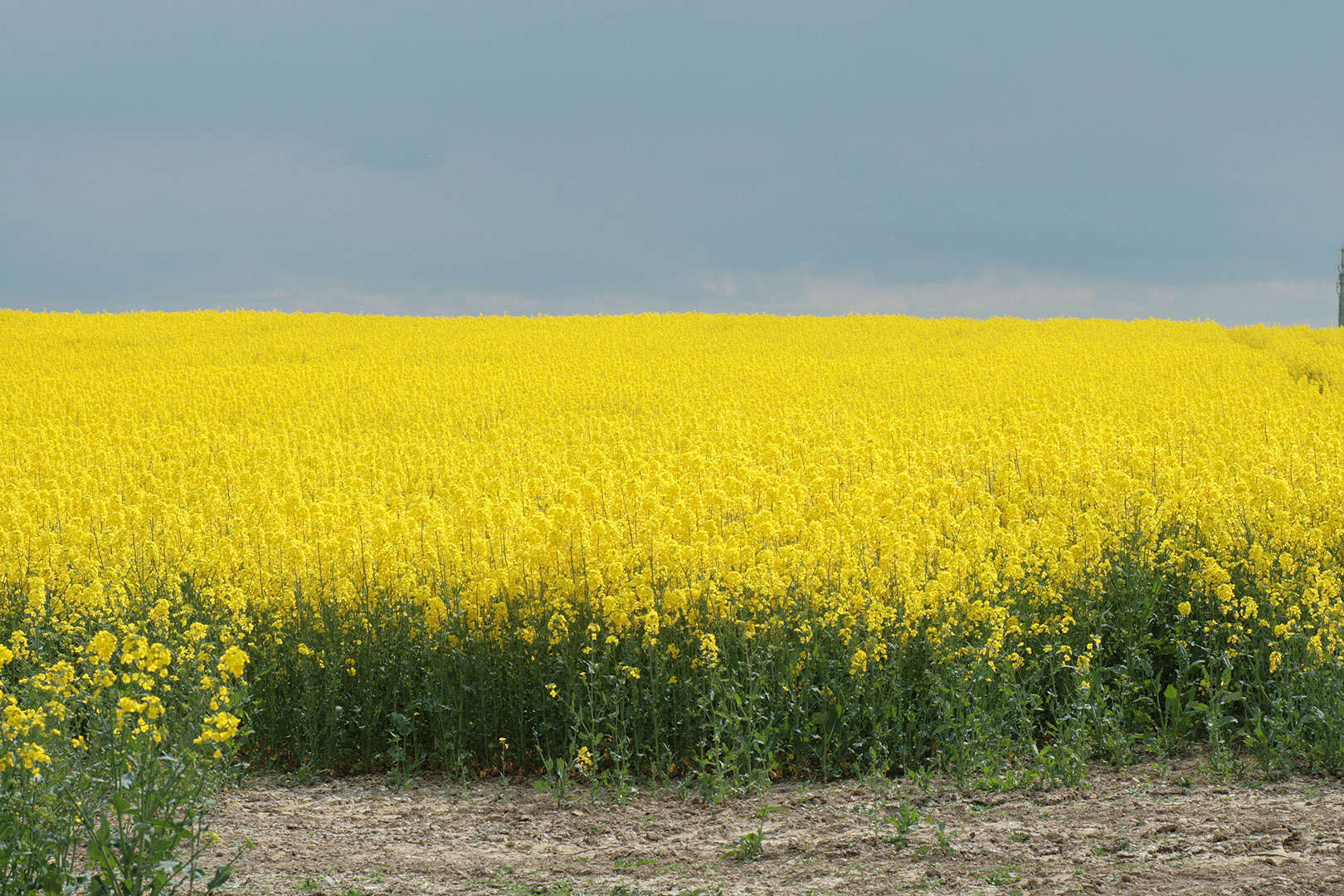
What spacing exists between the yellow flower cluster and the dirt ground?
2.75 ft

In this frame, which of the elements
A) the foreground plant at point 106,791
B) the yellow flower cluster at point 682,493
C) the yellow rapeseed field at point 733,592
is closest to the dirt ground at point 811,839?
the yellow rapeseed field at point 733,592

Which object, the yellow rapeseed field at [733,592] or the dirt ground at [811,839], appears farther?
the yellow rapeseed field at [733,592]

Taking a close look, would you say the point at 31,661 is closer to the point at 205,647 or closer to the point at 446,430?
the point at 205,647

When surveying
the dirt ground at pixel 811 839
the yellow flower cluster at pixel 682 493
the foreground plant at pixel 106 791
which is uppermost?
the yellow flower cluster at pixel 682 493

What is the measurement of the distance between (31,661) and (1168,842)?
22.3 ft

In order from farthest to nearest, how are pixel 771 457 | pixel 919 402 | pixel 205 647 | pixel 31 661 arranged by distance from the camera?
1. pixel 919 402
2. pixel 771 457
3. pixel 31 661
4. pixel 205 647

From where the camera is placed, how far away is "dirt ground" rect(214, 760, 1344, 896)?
4.70 metres

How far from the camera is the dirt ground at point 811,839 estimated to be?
470 centimetres

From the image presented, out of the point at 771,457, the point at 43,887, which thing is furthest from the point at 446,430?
the point at 43,887

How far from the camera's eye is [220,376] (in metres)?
28.8

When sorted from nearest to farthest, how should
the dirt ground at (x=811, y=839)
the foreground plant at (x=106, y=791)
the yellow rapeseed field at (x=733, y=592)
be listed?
the foreground plant at (x=106, y=791)
the dirt ground at (x=811, y=839)
the yellow rapeseed field at (x=733, y=592)

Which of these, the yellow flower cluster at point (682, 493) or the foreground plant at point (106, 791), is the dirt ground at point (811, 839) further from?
the yellow flower cluster at point (682, 493)

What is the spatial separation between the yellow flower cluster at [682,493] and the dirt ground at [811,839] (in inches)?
33.0

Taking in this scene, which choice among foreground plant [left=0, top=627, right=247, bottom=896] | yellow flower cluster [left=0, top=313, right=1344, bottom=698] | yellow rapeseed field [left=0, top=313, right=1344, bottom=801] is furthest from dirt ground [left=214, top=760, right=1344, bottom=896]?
yellow flower cluster [left=0, top=313, right=1344, bottom=698]
